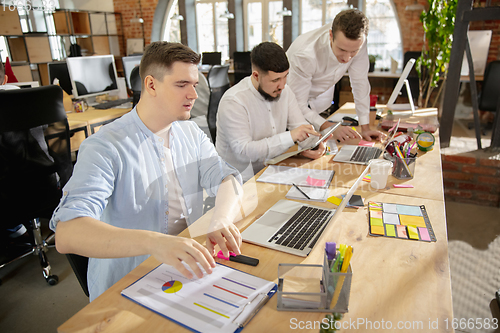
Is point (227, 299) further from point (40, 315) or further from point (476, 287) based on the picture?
point (476, 287)

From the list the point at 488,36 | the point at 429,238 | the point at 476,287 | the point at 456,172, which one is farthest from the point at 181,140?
the point at 488,36

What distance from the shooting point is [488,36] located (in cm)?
495

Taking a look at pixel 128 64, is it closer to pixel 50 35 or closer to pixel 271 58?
pixel 271 58

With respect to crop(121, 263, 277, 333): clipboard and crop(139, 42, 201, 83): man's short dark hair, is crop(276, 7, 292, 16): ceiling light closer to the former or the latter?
crop(139, 42, 201, 83): man's short dark hair

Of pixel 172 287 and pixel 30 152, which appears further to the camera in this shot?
pixel 30 152

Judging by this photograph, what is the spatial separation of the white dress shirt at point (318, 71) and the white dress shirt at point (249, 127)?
0.71 ft

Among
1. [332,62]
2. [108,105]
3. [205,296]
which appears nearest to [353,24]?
[332,62]

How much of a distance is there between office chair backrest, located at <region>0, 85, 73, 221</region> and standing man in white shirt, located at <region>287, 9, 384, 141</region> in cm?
152

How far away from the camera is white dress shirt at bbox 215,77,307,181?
5.90ft

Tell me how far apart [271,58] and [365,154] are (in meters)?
0.72

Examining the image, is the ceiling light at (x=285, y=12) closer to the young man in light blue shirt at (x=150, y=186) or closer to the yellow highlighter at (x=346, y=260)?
the young man in light blue shirt at (x=150, y=186)

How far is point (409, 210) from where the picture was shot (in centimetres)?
122

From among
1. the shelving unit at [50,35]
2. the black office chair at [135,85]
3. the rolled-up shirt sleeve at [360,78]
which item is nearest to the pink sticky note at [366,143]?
the rolled-up shirt sleeve at [360,78]

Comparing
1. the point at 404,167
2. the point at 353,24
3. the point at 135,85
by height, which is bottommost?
the point at 404,167
